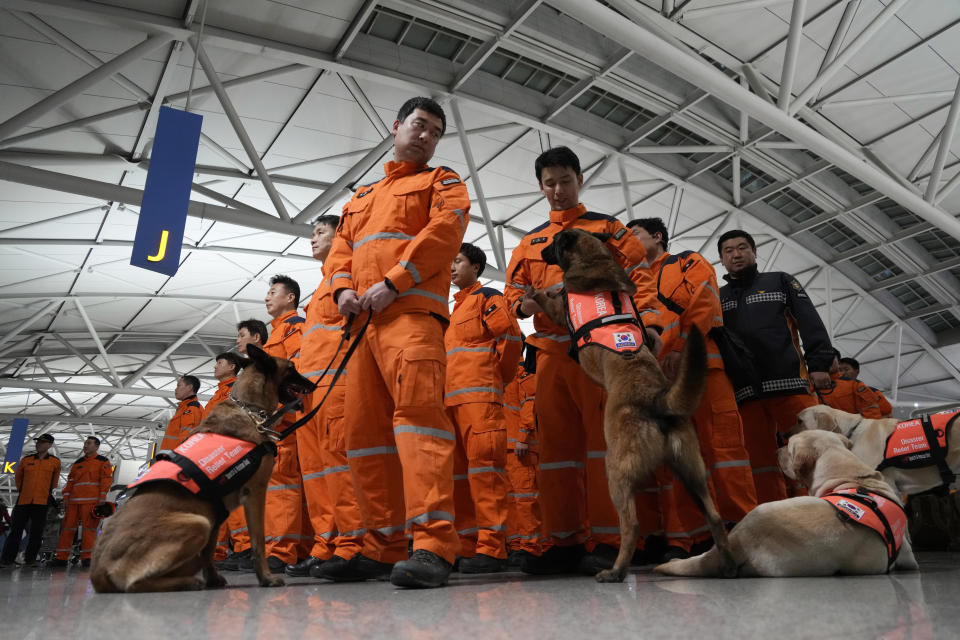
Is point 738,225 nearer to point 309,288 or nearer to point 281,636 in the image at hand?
point 309,288

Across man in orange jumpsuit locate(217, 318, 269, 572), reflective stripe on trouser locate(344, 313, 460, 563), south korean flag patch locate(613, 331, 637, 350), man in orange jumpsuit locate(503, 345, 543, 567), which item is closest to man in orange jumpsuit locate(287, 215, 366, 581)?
reflective stripe on trouser locate(344, 313, 460, 563)

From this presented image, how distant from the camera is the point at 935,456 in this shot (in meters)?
3.44

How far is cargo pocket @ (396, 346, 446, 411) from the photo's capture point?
2664 millimetres

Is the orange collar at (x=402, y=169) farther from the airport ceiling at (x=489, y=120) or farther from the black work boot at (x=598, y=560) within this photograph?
the airport ceiling at (x=489, y=120)

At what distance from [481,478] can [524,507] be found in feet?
4.01

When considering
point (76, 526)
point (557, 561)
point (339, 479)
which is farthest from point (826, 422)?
point (76, 526)

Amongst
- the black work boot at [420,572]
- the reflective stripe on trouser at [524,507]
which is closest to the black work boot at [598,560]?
the black work boot at [420,572]

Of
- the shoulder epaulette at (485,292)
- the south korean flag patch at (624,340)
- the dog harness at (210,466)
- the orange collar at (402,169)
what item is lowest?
the dog harness at (210,466)

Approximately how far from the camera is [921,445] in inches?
138

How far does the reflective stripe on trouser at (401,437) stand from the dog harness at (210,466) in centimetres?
46

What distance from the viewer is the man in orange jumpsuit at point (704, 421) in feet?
11.8

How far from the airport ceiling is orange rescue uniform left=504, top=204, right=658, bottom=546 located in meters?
3.73

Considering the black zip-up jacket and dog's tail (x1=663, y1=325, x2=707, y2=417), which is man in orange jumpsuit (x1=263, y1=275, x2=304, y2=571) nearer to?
dog's tail (x1=663, y1=325, x2=707, y2=417)

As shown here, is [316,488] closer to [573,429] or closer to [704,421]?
[573,429]
